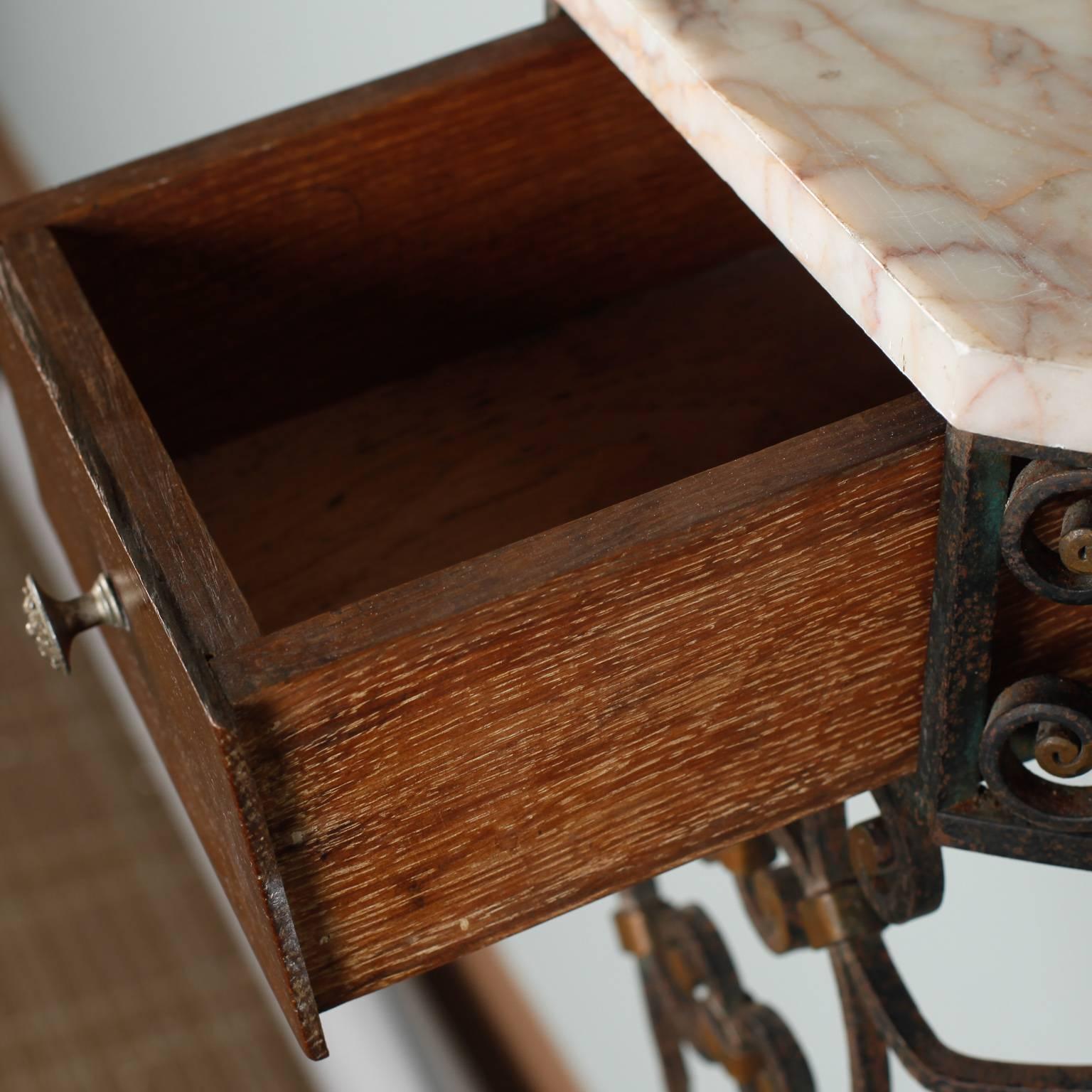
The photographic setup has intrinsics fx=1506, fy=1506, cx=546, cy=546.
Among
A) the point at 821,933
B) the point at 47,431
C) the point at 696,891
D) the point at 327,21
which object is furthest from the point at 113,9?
the point at 821,933

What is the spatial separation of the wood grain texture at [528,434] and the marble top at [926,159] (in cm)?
21

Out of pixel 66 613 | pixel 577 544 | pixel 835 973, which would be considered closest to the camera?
pixel 577 544

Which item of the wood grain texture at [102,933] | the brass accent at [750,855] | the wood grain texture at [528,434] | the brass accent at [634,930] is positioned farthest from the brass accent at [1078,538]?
the wood grain texture at [102,933]

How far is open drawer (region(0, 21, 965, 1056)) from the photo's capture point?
405 mm

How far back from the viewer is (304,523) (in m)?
0.68

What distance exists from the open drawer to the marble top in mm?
47

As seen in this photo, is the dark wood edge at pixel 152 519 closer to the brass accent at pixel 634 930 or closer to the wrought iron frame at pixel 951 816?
the wrought iron frame at pixel 951 816

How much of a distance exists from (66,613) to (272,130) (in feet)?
0.72

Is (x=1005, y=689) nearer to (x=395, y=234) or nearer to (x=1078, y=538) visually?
(x=1078, y=538)

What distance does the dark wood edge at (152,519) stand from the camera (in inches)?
15.6

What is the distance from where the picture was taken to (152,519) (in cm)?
45

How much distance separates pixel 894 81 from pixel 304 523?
1.12 ft

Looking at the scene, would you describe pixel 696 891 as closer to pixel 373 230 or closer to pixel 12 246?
pixel 373 230

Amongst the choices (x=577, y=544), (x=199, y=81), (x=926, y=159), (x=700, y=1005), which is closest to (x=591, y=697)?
(x=577, y=544)
